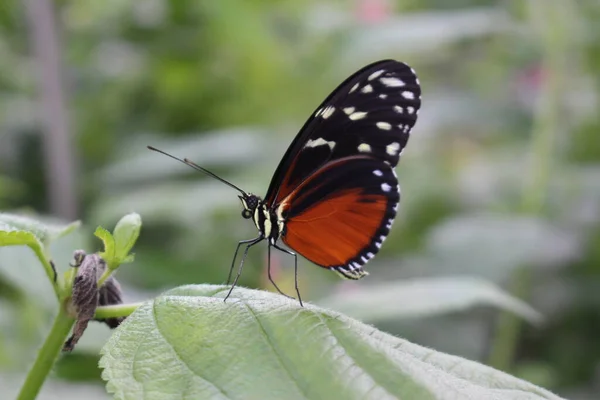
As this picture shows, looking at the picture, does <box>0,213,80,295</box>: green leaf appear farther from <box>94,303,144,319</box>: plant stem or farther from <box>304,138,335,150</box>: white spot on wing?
<box>304,138,335,150</box>: white spot on wing

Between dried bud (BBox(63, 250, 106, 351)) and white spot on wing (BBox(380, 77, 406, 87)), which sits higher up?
white spot on wing (BBox(380, 77, 406, 87))

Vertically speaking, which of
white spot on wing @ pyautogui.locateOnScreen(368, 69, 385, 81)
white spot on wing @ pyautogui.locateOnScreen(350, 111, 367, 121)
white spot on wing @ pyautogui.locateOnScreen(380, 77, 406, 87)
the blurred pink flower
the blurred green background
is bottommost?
the blurred green background

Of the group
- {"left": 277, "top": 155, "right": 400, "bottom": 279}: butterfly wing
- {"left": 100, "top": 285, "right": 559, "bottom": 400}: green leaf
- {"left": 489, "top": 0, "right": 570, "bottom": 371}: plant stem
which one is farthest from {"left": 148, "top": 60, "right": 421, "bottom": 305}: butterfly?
{"left": 489, "top": 0, "right": 570, "bottom": 371}: plant stem

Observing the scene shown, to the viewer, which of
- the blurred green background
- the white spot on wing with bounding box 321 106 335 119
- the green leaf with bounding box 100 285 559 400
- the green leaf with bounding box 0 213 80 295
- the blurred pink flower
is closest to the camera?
the green leaf with bounding box 100 285 559 400

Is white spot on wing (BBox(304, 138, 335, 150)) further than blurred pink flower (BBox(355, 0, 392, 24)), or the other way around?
blurred pink flower (BBox(355, 0, 392, 24))

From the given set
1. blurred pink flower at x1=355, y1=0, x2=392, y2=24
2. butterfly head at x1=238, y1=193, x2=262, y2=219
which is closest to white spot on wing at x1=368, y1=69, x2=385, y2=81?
butterfly head at x1=238, y1=193, x2=262, y2=219

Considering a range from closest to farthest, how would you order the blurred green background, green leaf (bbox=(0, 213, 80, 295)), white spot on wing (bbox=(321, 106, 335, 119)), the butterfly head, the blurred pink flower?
green leaf (bbox=(0, 213, 80, 295)) < white spot on wing (bbox=(321, 106, 335, 119)) < the butterfly head < the blurred green background < the blurred pink flower

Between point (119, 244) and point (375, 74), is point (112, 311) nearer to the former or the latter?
point (119, 244)
